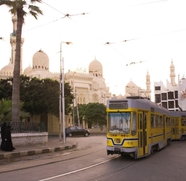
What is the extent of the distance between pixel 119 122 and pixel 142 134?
1.26 m

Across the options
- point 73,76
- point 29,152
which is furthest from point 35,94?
point 73,76

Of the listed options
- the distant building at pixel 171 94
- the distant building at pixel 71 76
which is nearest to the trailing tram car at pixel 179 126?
the distant building at pixel 71 76

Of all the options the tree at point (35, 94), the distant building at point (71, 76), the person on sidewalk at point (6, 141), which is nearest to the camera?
the person on sidewalk at point (6, 141)

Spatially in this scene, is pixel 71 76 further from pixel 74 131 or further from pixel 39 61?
pixel 74 131

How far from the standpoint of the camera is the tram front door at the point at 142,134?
490 inches

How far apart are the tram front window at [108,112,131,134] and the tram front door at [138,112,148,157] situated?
2.07ft

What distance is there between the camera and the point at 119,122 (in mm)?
12422

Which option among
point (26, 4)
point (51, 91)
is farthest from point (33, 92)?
point (26, 4)

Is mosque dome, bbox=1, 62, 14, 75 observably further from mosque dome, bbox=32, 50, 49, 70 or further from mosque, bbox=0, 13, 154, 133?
mosque dome, bbox=32, 50, 49, 70

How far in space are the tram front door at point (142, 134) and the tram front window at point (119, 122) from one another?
2.07 feet

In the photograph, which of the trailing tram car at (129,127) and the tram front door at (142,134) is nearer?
the trailing tram car at (129,127)

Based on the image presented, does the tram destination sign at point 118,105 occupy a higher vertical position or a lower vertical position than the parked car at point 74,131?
higher

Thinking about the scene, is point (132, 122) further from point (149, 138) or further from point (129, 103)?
point (149, 138)

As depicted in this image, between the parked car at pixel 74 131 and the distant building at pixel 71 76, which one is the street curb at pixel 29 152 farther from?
the distant building at pixel 71 76
